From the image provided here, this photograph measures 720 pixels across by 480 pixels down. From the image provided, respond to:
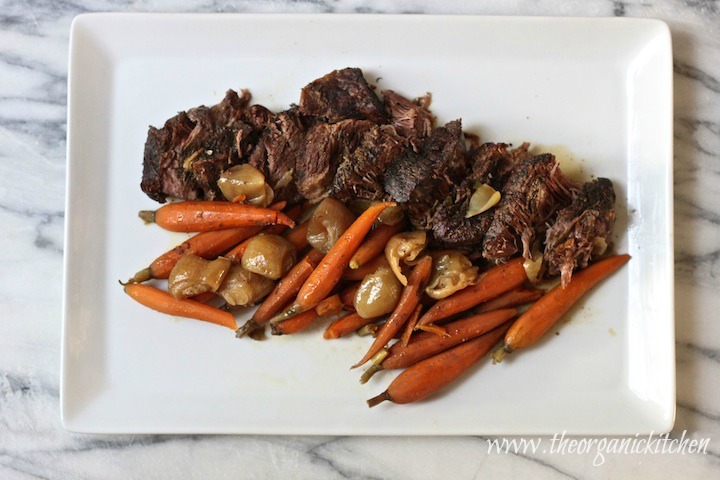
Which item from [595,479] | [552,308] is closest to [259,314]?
[552,308]

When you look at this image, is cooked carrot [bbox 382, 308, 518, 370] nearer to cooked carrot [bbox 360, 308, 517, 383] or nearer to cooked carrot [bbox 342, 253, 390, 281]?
cooked carrot [bbox 360, 308, 517, 383]

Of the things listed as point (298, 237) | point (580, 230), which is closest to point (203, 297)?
point (298, 237)

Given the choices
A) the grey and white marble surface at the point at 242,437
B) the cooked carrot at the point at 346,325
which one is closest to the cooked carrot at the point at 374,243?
the cooked carrot at the point at 346,325

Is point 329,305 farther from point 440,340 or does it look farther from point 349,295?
point 440,340

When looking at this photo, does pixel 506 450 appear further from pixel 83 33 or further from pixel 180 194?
pixel 83 33

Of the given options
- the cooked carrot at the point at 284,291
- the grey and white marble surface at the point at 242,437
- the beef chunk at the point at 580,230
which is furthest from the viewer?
the grey and white marble surface at the point at 242,437

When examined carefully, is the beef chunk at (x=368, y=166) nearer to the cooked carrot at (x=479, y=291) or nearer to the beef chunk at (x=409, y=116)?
the beef chunk at (x=409, y=116)
